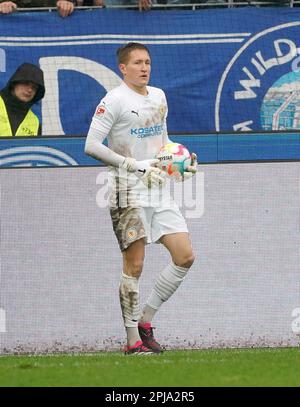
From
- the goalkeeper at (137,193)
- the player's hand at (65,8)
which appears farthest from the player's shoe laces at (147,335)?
the player's hand at (65,8)

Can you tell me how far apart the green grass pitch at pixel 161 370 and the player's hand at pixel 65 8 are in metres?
3.72

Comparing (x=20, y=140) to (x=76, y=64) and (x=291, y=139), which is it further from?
(x=291, y=139)

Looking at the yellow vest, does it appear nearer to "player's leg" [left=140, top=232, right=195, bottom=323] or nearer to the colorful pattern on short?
the colorful pattern on short

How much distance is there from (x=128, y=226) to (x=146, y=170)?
1.55 feet

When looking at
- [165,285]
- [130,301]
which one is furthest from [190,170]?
[130,301]

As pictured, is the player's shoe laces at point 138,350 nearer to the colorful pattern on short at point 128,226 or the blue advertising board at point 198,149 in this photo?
the colorful pattern on short at point 128,226

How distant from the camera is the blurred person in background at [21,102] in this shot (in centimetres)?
1191

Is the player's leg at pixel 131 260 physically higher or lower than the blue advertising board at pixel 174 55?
lower

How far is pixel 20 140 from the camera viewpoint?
459 inches

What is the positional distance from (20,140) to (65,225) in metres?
0.83

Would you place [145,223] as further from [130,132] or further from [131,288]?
[130,132]

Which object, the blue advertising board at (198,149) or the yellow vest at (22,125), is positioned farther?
the yellow vest at (22,125)

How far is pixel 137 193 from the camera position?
9.97 m

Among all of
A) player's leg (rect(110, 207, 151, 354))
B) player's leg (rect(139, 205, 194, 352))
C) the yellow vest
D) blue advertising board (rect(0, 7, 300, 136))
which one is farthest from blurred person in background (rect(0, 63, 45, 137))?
player's leg (rect(139, 205, 194, 352))
